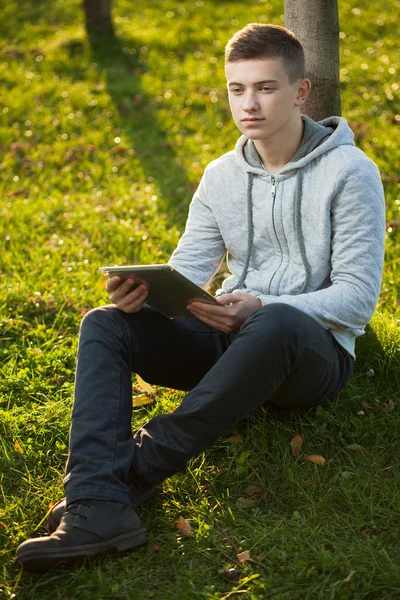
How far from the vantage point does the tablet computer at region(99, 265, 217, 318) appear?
3.09 metres

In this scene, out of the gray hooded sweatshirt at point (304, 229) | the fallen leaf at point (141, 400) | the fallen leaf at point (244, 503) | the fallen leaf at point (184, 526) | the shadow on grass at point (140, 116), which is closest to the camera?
the fallen leaf at point (184, 526)

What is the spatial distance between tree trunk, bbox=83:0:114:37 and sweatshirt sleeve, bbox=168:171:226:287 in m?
7.48

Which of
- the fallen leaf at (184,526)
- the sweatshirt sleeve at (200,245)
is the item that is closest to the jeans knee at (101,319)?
the sweatshirt sleeve at (200,245)

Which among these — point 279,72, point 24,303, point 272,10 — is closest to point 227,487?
point 279,72

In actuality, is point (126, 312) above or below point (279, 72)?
below

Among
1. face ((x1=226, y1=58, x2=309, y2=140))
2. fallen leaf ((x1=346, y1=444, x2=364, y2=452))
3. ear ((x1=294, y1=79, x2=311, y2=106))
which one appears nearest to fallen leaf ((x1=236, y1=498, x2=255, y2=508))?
fallen leaf ((x1=346, y1=444, x2=364, y2=452))

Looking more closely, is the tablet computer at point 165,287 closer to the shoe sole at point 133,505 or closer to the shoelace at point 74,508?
the shoe sole at point 133,505

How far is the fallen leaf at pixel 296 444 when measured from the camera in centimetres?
346

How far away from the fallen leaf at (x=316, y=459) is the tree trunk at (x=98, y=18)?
27.7ft

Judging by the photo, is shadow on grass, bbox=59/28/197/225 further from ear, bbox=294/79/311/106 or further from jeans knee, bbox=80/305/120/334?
jeans knee, bbox=80/305/120/334

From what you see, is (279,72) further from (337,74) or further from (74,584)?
(74,584)

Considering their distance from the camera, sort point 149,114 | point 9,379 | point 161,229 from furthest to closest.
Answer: point 149,114, point 161,229, point 9,379

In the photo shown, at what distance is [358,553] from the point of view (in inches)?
111

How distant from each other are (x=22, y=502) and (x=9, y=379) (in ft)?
3.45
